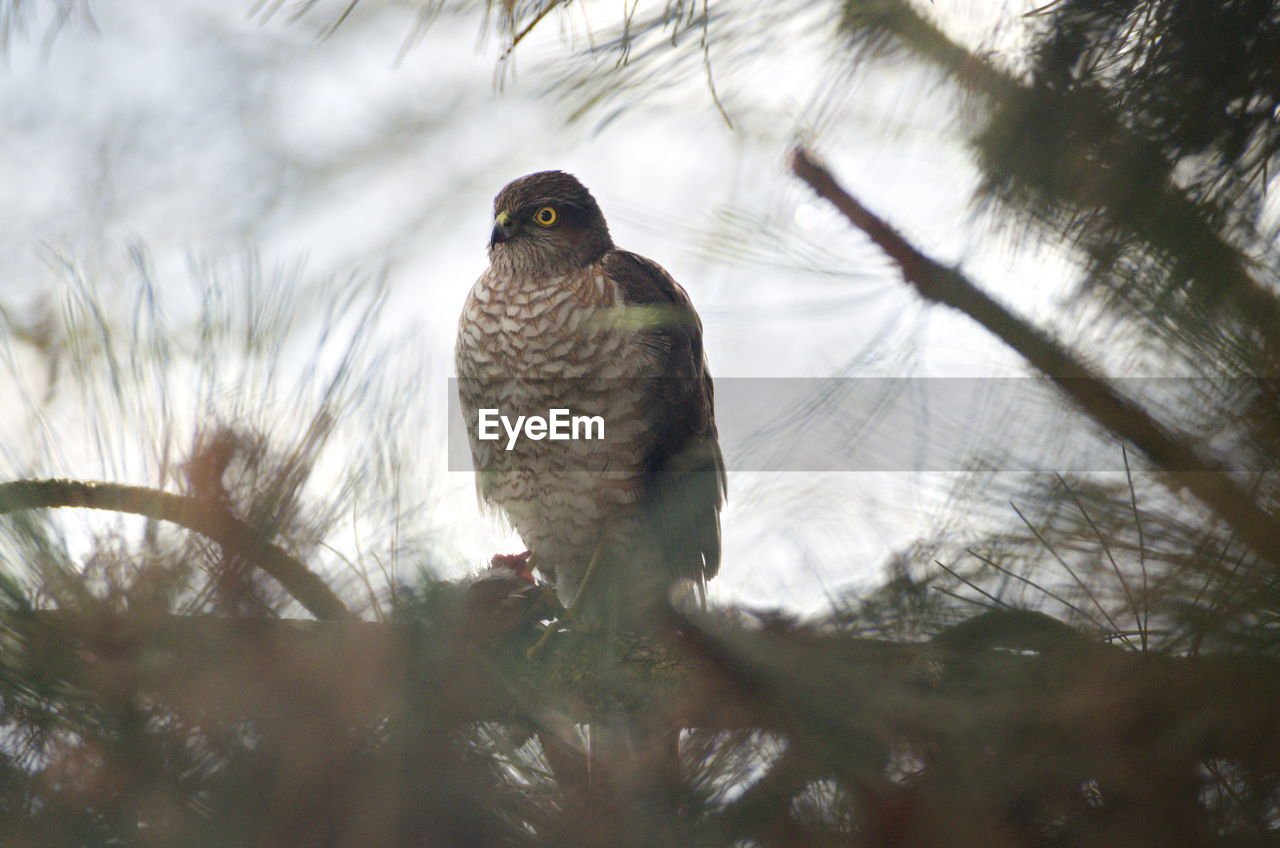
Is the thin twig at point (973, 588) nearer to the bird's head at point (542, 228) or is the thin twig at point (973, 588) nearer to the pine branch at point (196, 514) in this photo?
the pine branch at point (196, 514)

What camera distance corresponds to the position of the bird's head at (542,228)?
2.97 metres

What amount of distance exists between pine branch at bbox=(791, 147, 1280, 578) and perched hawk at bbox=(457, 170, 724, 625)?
1.04 meters

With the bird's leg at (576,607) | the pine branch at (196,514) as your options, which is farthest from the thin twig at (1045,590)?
the pine branch at (196,514)

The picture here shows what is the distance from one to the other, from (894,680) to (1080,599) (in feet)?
0.78

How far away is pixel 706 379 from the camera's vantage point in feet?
9.57

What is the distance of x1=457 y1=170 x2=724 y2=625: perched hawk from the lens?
2594 mm

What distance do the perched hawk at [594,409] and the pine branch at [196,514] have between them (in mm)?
1541

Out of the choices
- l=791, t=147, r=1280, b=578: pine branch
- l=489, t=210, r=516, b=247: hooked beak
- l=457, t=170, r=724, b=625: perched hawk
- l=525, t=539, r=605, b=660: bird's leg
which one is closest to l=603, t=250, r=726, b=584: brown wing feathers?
l=457, t=170, r=724, b=625: perched hawk

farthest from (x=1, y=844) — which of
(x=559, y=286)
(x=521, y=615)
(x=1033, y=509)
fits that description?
(x=559, y=286)

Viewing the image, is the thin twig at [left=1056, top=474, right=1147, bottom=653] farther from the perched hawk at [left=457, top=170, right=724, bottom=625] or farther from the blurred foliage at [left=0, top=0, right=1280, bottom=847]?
the perched hawk at [left=457, top=170, right=724, bottom=625]

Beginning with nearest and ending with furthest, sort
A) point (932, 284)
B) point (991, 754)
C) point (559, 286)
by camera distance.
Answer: point (991, 754)
point (932, 284)
point (559, 286)

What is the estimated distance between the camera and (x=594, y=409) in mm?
2615

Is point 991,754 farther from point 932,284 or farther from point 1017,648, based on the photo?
point 932,284

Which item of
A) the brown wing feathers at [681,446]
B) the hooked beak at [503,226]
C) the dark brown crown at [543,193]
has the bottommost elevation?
the brown wing feathers at [681,446]
